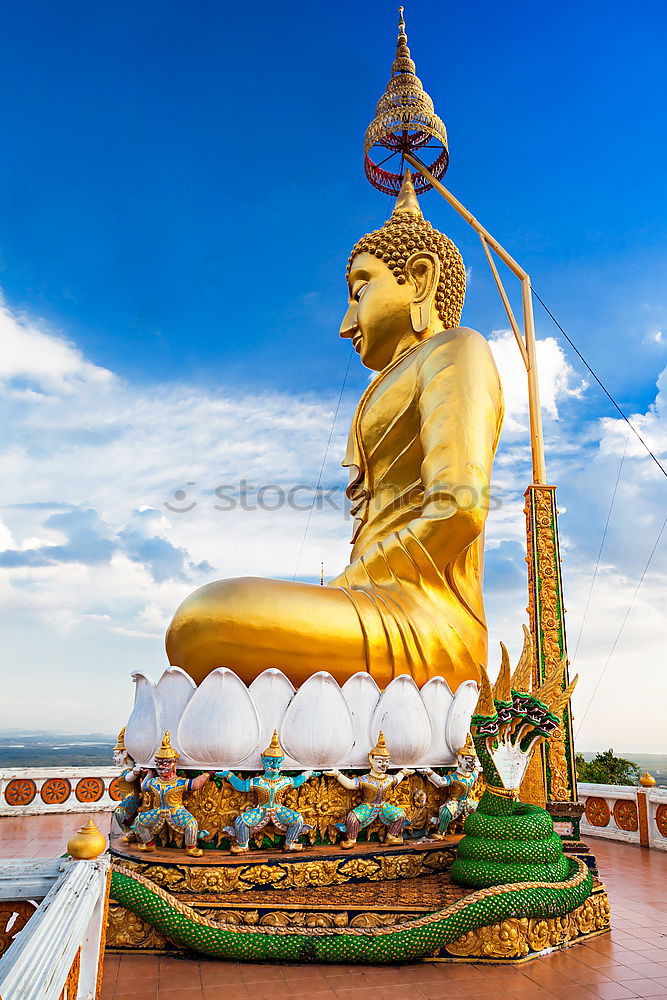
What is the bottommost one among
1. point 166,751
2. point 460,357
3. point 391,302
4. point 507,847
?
point 507,847

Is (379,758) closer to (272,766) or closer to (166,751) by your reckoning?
(272,766)

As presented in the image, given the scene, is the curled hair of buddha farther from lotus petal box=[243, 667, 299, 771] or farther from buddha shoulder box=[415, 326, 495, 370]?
lotus petal box=[243, 667, 299, 771]

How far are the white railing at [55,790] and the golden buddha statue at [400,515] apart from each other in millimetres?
5652

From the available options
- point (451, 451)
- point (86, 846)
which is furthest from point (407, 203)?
point (86, 846)

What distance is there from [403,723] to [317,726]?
2.34 feet

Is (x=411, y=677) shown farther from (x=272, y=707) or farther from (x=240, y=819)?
(x=240, y=819)

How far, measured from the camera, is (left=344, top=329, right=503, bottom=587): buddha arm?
6.48 metres

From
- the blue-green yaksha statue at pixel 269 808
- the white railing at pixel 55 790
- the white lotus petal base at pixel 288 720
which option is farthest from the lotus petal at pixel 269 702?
the white railing at pixel 55 790

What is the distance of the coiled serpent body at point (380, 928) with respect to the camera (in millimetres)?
4117

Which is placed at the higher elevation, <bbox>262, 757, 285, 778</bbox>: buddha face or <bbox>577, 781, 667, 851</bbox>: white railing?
<bbox>262, 757, 285, 778</bbox>: buddha face

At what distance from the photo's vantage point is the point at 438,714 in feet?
19.0

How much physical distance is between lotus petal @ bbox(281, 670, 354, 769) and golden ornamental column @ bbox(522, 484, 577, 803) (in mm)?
1694

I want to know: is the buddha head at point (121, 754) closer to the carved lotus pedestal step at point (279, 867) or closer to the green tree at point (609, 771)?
the carved lotus pedestal step at point (279, 867)

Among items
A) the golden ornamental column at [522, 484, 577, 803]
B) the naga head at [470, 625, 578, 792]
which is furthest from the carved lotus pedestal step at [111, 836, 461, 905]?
the golden ornamental column at [522, 484, 577, 803]
